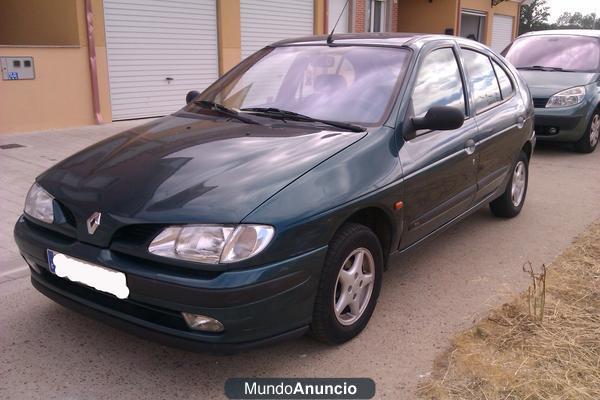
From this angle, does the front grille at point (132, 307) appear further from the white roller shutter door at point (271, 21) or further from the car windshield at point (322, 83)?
the white roller shutter door at point (271, 21)

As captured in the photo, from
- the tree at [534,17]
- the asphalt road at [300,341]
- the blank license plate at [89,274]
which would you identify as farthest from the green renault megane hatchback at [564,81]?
the tree at [534,17]

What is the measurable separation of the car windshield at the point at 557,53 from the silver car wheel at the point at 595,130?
724mm

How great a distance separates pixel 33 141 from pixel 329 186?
21.9ft

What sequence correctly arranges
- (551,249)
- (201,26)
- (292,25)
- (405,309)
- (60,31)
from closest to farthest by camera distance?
(405,309) < (551,249) < (60,31) < (201,26) < (292,25)

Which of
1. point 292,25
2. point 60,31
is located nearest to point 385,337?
point 60,31

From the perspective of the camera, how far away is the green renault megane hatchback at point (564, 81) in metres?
8.21

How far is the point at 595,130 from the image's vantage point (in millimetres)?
8758

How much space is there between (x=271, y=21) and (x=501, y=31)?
1412 cm

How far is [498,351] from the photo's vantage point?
3047 mm

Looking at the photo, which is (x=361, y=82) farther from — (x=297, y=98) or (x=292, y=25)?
(x=292, y=25)

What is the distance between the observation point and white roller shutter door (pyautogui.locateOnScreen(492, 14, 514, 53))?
22878 millimetres

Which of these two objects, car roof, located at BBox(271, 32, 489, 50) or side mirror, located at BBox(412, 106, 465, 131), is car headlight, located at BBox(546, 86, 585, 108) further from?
side mirror, located at BBox(412, 106, 465, 131)

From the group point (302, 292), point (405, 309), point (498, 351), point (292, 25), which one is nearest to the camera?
point (302, 292)

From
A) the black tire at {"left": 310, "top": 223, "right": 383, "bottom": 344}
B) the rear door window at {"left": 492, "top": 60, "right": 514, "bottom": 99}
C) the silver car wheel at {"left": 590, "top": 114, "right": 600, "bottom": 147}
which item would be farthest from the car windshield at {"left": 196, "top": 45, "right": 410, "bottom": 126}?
the silver car wheel at {"left": 590, "top": 114, "right": 600, "bottom": 147}
